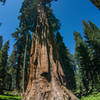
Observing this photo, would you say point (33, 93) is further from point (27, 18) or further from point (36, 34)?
point (27, 18)

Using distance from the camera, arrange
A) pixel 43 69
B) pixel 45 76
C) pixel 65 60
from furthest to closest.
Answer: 1. pixel 65 60
2. pixel 43 69
3. pixel 45 76

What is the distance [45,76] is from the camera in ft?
20.6

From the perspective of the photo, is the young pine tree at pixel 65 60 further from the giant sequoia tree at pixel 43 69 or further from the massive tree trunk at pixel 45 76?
the massive tree trunk at pixel 45 76

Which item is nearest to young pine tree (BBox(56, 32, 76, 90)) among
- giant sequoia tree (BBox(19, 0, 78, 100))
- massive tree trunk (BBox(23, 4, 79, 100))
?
giant sequoia tree (BBox(19, 0, 78, 100))

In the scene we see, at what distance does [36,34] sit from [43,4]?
3.98m

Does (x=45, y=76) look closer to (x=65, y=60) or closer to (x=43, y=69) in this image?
(x=43, y=69)

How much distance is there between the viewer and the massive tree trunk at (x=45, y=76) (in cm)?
556

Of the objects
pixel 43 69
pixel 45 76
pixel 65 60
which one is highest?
pixel 65 60

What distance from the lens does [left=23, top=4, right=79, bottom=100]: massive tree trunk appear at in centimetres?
556

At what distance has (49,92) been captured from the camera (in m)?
5.61

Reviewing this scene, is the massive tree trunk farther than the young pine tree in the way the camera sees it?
No

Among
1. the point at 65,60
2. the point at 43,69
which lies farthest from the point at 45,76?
the point at 65,60

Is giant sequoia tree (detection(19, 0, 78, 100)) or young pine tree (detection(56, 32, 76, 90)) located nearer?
giant sequoia tree (detection(19, 0, 78, 100))

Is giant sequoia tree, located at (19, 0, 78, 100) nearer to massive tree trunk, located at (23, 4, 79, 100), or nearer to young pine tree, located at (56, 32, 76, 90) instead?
massive tree trunk, located at (23, 4, 79, 100)
